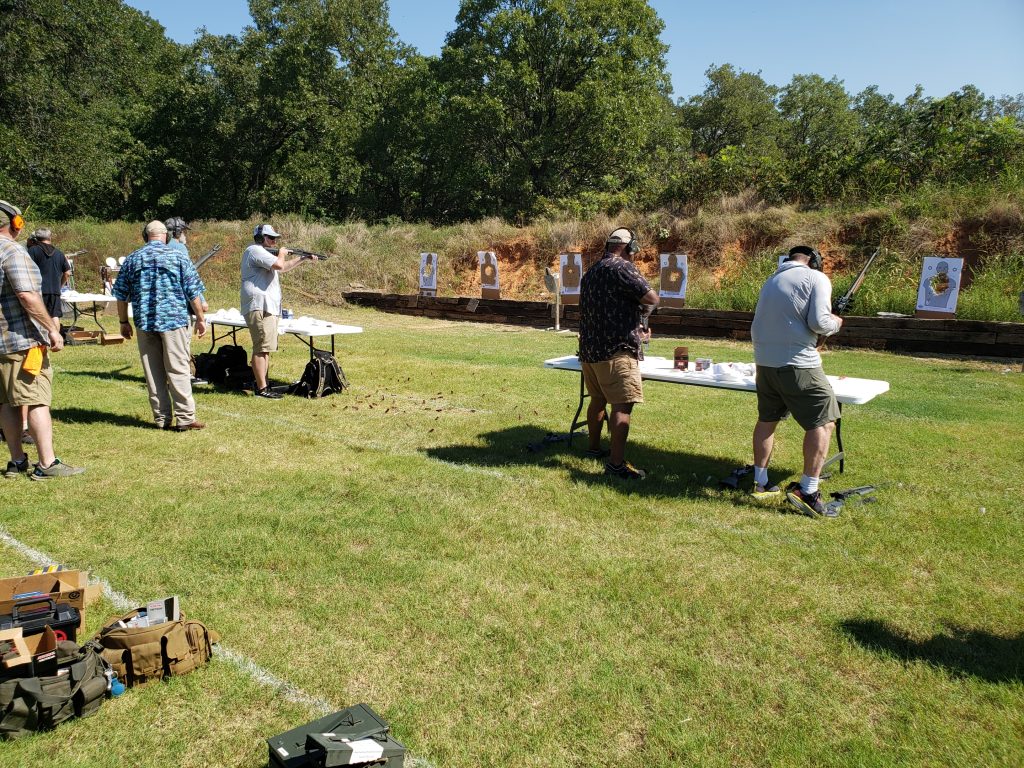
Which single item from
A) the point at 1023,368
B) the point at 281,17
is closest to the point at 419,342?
the point at 1023,368

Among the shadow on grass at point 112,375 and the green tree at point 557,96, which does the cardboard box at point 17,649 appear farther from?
the green tree at point 557,96

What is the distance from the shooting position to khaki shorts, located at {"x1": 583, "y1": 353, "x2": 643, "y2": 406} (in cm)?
555

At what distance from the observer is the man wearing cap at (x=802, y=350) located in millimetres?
4902

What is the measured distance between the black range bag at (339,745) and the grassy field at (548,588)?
207mm

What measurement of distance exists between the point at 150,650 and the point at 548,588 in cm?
194

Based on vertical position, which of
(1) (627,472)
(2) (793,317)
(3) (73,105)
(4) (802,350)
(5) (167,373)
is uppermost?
(3) (73,105)

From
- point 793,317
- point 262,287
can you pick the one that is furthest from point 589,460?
point 262,287

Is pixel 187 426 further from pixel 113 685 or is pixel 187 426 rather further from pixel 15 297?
pixel 113 685

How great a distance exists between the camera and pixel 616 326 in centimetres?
555

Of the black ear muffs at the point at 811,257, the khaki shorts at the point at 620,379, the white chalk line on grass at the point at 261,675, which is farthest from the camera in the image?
the khaki shorts at the point at 620,379

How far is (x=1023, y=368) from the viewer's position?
11.4 metres

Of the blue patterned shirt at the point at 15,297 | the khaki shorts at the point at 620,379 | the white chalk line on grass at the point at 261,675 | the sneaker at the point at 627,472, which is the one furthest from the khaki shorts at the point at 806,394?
the blue patterned shirt at the point at 15,297

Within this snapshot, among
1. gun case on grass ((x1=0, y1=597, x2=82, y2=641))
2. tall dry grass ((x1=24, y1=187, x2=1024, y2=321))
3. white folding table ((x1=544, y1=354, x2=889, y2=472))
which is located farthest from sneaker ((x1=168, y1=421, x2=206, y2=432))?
tall dry grass ((x1=24, y1=187, x2=1024, y2=321))

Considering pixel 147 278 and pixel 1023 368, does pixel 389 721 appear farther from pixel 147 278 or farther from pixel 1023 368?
pixel 1023 368
